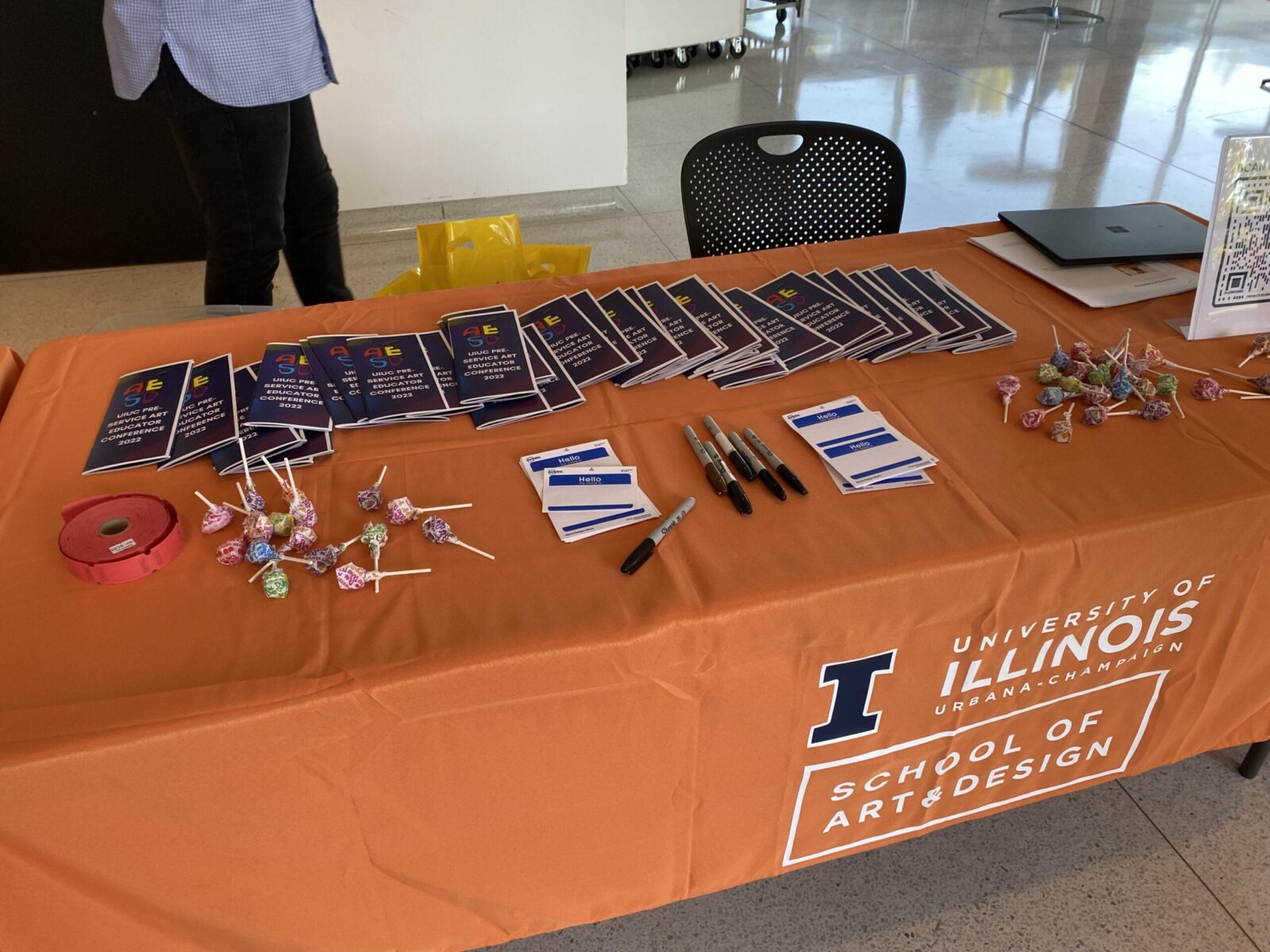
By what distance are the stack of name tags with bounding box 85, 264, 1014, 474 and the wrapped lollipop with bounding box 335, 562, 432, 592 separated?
204mm

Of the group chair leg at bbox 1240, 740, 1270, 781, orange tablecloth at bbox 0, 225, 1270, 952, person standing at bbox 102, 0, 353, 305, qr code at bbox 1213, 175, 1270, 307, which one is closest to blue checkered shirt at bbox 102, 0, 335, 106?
person standing at bbox 102, 0, 353, 305

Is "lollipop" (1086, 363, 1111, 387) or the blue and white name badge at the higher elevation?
"lollipop" (1086, 363, 1111, 387)

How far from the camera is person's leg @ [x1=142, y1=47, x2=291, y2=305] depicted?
5.52 feet

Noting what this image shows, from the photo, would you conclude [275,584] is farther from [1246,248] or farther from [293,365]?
[1246,248]

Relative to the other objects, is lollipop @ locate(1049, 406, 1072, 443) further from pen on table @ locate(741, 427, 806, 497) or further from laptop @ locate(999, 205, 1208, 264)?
laptop @ locate(999, 205, 1208, 264)

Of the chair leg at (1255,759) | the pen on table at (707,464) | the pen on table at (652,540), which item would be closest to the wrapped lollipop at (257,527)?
the pen on table at (652,540)

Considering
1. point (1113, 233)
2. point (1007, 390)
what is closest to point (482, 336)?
point (1007, 390)

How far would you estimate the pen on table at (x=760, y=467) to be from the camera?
1010 mm

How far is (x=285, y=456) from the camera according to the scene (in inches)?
42.0

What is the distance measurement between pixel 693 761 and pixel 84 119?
316cm

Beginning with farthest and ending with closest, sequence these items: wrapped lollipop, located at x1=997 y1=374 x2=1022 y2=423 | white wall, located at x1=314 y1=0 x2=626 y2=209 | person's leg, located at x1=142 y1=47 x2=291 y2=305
A: white wall, located at x1=314 y1=0 x2=626 y2=209
person's leg, located at x1=142 y1=47 x2=291 y2=305
wrapped lollipop, located at x1=997 y1=374 x2=1022 y2=423

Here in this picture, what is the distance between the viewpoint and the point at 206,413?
3.64 ft

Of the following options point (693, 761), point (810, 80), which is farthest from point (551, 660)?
point (810, 80)

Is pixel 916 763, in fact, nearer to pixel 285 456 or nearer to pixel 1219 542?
pixel 1219 542
